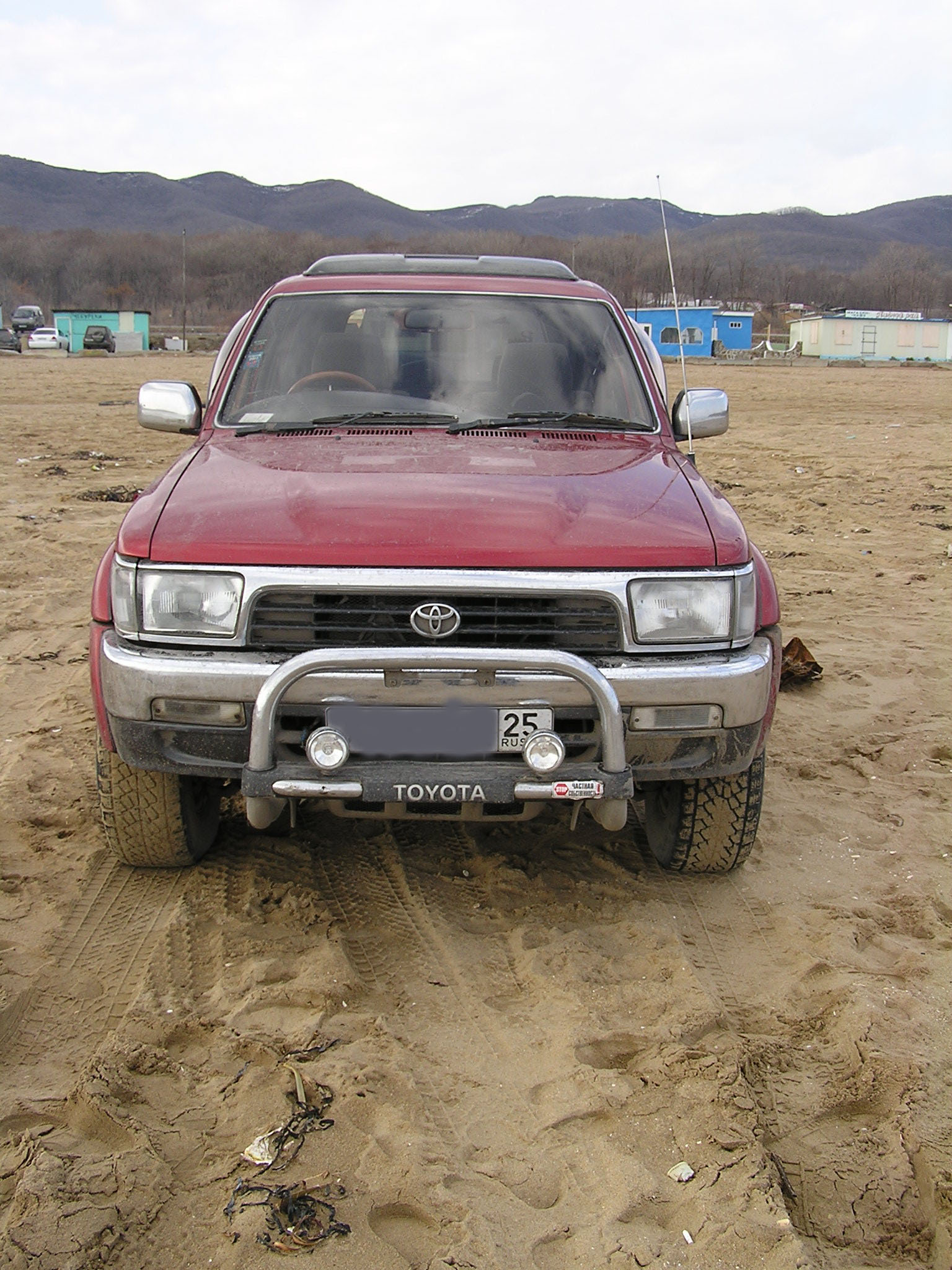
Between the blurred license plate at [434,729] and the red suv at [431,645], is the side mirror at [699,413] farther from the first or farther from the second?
the blurred license plate at [434,729]

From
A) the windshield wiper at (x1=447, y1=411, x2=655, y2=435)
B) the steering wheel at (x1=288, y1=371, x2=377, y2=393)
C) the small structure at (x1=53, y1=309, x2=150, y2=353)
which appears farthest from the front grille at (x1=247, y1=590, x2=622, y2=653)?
the small structure at (x1=53, y1=309, x2=150, y2=353)

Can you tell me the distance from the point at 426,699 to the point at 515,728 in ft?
0.78

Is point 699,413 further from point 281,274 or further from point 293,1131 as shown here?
point 281,274

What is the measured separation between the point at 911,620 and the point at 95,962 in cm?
502

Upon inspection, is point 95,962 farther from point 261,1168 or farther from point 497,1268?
point 497,1268

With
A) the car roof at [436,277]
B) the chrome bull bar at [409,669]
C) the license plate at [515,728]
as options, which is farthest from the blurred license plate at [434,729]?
the car roof at [436,277]

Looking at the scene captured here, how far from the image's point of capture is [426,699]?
8.67ft

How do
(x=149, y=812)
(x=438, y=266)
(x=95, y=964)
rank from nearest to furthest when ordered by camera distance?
(x=95, y=964)
(x=149, y=812)
(x=438, y=266)

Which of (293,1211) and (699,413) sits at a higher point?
(699,413)

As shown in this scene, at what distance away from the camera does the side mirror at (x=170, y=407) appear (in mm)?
3885

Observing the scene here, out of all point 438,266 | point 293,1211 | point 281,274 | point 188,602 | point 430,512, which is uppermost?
point 281,274

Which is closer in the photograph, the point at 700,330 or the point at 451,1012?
the point at 451,1012

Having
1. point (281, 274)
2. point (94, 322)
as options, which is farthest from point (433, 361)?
point (281, 274)

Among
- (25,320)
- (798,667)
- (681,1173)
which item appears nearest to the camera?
(681,1173)
